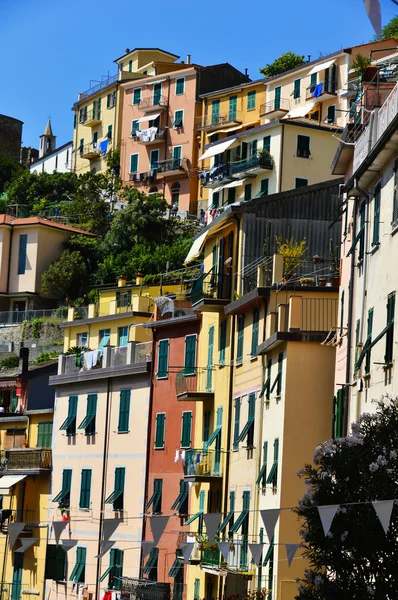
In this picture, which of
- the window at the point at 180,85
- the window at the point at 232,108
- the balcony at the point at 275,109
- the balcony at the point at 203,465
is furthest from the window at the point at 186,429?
the window at the point at 180,85

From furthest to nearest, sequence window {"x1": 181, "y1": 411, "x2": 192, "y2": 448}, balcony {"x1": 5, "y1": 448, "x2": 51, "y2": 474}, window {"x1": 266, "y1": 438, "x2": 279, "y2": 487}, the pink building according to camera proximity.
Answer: the pink building → balcony {"x1": 5, "y1": 448, "x2": 51, "y2": 474} → window {"x1": 181, "y1": 411, "x2": 192, "y2": 448} → window {"x1": 266, "y1": 438, "x2": 279, "y2": 487}

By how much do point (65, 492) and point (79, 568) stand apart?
4012 millimetres

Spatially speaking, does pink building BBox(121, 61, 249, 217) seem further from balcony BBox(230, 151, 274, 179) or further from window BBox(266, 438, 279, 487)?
window BBox(266, 438, 279, 487)

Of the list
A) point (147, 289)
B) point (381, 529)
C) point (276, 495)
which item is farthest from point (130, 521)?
point (381, 529)

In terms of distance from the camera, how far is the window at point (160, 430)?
168 feet

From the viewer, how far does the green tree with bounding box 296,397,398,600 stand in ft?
70.1

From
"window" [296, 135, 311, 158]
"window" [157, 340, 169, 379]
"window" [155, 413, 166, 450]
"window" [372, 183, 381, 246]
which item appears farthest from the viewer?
"window" [296, 135, 311, 158]

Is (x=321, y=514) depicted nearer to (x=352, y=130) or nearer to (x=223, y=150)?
(x=352, y=130)

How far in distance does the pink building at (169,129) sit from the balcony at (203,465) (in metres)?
50.5

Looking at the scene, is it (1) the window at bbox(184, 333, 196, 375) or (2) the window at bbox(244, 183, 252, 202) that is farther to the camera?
(2) the window at bbox(244, 183, 252, 202)

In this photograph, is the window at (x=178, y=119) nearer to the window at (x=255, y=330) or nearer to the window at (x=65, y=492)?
the window at (x=65, y=492)

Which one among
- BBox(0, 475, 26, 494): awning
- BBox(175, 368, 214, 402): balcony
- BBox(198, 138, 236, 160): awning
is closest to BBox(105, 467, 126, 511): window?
BBox(175, 368, 214, 402): balcony

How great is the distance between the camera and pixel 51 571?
185 feet

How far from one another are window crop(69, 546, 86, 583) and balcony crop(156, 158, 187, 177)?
47.7m
